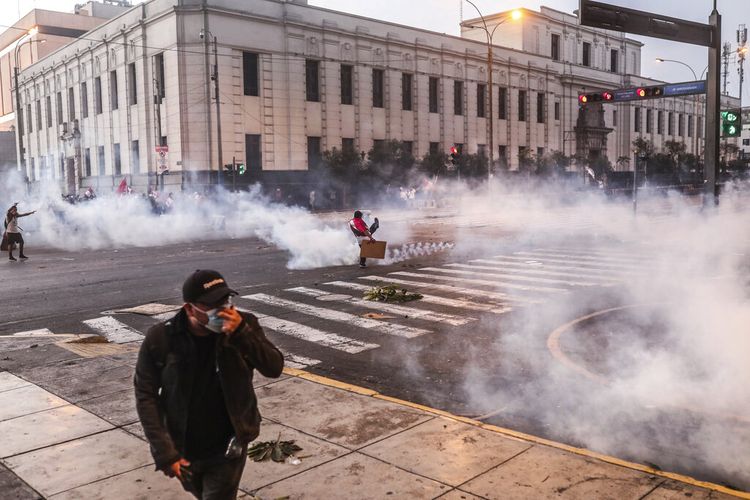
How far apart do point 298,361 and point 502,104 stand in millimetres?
53005

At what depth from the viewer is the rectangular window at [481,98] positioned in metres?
55.6

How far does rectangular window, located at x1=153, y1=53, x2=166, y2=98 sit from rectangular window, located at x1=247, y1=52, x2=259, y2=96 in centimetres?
503

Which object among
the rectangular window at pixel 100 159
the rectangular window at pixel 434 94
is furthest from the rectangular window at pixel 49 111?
the rectangular window at pixel 434 94

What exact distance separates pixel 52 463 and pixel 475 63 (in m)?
53.3

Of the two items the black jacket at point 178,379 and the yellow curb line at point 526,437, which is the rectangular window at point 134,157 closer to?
the yellow curb line at point 526,437

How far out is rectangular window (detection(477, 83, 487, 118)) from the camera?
2188 inches

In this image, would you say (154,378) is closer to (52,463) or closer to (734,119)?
(52,463)

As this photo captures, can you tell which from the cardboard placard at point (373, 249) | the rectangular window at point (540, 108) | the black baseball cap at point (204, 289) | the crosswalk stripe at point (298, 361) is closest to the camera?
the black baseball cap at point (204, 289)

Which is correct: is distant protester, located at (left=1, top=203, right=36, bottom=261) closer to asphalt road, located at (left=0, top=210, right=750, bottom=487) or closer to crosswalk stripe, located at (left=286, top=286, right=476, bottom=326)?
asphalt road, located at (left=0, top=210, right=750, bottom=487)

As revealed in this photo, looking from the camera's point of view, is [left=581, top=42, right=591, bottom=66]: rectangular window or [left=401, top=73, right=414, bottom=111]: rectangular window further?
[left=581, top=42, right=591, bottom=66]: rectangular window

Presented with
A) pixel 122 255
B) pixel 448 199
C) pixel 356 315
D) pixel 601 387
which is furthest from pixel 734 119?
pixel 448 199

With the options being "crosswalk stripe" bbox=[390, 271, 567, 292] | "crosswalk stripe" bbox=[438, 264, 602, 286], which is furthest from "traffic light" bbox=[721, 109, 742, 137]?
"crosswalk stripe" bbox=[390, 271, 567, 292]

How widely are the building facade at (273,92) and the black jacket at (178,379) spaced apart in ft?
113

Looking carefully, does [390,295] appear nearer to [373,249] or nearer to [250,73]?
[373,249]
